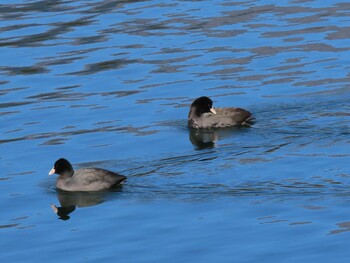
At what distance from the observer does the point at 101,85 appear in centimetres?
3030

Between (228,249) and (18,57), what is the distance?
Answer: 16.2 m

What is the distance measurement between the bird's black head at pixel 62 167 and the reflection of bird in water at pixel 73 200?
0.38 m

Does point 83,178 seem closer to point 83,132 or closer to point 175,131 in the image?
point 83,132

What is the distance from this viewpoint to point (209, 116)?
26422mm

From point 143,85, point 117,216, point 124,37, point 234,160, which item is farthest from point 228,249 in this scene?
point 124,37

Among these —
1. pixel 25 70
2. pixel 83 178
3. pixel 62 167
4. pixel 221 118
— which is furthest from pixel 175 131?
pixel 25 70

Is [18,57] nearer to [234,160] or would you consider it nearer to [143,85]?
[143,85]

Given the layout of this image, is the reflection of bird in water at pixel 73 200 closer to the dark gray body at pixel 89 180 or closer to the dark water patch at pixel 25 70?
the dark gray body at pixel 89 180

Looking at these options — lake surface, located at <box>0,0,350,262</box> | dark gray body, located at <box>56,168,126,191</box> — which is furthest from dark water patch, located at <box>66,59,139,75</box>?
dark gray body, located at <box>56,168,126,191</box>

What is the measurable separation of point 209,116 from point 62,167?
480 cm

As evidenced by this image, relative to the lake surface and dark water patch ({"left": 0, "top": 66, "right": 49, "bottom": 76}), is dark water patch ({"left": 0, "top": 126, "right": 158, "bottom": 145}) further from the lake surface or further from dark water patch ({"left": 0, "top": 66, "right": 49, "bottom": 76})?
dark water patch ({"left": 0, "top": 66, "right": 49, "bottom": 76})

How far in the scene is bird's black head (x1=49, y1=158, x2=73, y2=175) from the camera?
22422mm

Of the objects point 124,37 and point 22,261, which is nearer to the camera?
point 22,261

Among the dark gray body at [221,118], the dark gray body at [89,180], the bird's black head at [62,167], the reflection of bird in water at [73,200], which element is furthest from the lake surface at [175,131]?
the bird's black head at [62,167]
